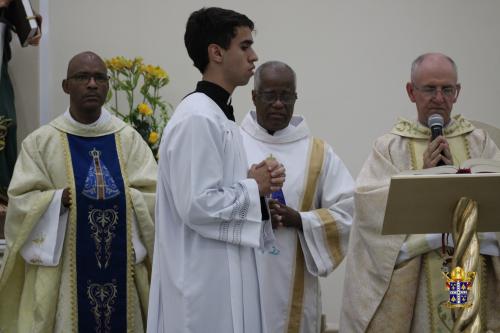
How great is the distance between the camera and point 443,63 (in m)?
4.36

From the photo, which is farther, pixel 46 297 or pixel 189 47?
pixel 46 297

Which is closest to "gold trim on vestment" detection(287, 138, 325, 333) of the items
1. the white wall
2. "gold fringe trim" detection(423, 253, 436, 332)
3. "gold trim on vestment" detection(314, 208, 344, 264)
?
"gold trim on vestment" detection(314, 208, 344, 264)

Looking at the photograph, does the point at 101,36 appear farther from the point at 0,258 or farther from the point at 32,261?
the point at 32,261

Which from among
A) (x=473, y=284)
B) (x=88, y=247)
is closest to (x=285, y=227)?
(x=88, y=247)

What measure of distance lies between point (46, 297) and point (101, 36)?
2789 millimetres

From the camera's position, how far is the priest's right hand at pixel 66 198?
15.6ft

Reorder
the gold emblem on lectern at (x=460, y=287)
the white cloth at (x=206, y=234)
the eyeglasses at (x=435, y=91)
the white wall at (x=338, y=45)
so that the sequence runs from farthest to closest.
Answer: the white wall at (x=338, y=45) < the eyeglasses at (x=435, y=91) < the white cloth at (x=206, y=234) < the gold emblem on lectern at (x=460, y=287)

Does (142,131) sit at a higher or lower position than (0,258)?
higher

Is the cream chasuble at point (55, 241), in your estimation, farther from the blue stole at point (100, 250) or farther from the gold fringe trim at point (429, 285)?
the gold fringe trim at point (429, 285)

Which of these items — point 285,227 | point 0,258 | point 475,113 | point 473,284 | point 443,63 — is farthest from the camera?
point 475,113

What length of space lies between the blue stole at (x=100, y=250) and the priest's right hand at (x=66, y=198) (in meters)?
0.05

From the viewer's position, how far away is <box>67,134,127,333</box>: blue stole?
15.9 feet

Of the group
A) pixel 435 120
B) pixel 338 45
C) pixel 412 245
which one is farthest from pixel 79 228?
pixel 338 45

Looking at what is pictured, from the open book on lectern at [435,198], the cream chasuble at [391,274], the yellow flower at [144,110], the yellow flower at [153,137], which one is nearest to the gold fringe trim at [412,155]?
the cream chasuble at [391,274]
